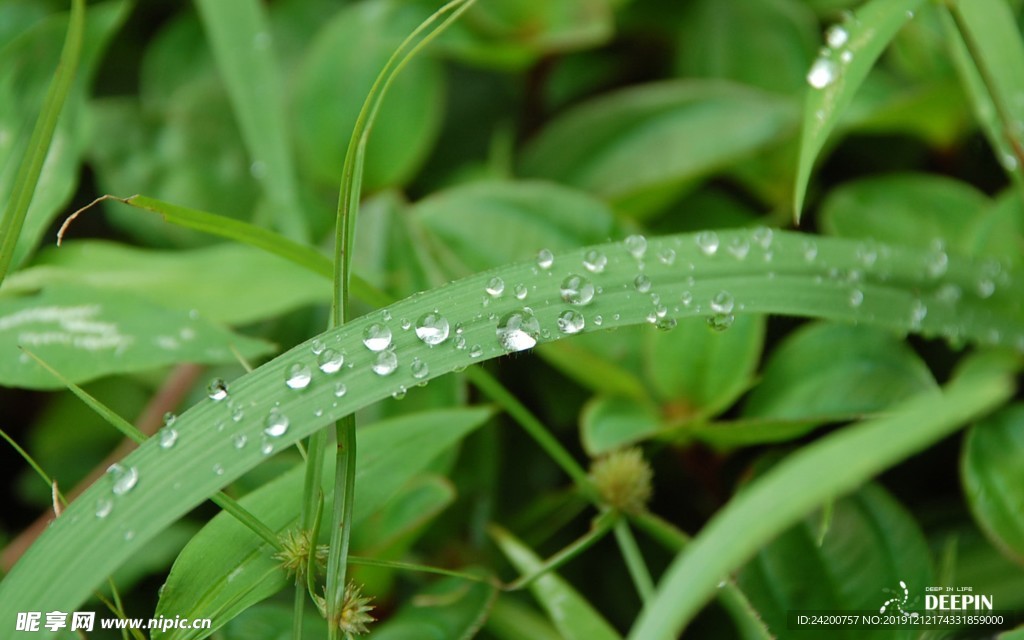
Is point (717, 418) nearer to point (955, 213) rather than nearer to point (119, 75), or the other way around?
point (955, 213)

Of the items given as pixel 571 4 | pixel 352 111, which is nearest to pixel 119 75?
pixel 352 111

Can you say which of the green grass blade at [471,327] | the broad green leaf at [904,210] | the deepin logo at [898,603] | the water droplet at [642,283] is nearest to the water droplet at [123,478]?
the green grass blade at [471,327]

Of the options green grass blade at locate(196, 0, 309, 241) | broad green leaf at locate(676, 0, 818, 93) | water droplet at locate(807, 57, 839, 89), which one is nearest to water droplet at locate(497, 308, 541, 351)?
water droplet at locate(807, 57, 839, 89)

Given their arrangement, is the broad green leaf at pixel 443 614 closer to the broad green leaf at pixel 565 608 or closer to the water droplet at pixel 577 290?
the broad green leaf at pixel 565 608

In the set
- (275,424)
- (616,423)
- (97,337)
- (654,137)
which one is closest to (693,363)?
(616,423)

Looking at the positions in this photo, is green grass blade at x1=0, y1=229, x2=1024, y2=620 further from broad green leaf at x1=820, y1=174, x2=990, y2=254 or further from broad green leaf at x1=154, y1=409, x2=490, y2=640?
broad green leaf at x1=820, y1=174, x2=990, y2=254

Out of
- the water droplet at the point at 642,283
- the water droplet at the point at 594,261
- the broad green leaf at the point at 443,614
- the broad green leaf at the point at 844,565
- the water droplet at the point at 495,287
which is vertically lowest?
the broad green leaf at the point at 844,565

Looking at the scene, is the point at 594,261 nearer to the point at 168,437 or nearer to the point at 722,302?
the point at 722,302

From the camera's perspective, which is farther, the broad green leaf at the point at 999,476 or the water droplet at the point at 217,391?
the broad green leaf at the point at 999,476
